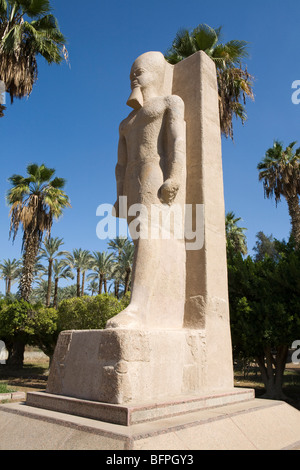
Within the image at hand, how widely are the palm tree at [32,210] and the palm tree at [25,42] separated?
624 cm

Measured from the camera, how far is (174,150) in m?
3.85

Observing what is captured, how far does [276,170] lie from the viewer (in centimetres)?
1792

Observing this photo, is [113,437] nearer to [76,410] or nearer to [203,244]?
[76,410]

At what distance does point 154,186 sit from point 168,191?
16 centimetres

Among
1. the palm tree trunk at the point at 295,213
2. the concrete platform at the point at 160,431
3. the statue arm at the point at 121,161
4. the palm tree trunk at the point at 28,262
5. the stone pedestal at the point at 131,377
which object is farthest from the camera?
the palm tree trunk at the point at 28,262

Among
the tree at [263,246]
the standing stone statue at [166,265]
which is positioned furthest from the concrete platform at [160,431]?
the tree at [263,246]

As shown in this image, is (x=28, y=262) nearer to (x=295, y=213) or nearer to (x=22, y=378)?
(x=22, y=378)

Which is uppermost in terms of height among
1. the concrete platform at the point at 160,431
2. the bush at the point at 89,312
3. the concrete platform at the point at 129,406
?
the bush at the point at 89,312

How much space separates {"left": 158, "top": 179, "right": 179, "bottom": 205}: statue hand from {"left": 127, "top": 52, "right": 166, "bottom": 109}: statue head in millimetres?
1034

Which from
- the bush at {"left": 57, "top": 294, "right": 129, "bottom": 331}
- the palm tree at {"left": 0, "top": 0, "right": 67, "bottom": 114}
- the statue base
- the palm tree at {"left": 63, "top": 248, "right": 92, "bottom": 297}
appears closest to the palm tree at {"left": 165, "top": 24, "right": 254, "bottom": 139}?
the palm tree at {"left": 0, "top": 0, "right": 67, "bottom": 114}

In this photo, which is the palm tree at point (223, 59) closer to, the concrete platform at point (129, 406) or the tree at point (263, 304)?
the tree at point (263, 304)

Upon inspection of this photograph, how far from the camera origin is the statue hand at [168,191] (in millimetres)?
3708

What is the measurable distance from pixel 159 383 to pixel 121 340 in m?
0.53

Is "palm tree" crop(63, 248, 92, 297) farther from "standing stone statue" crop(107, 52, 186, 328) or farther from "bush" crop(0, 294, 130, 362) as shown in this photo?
"standing stone statue" crop(107, 52, 186, 328)
